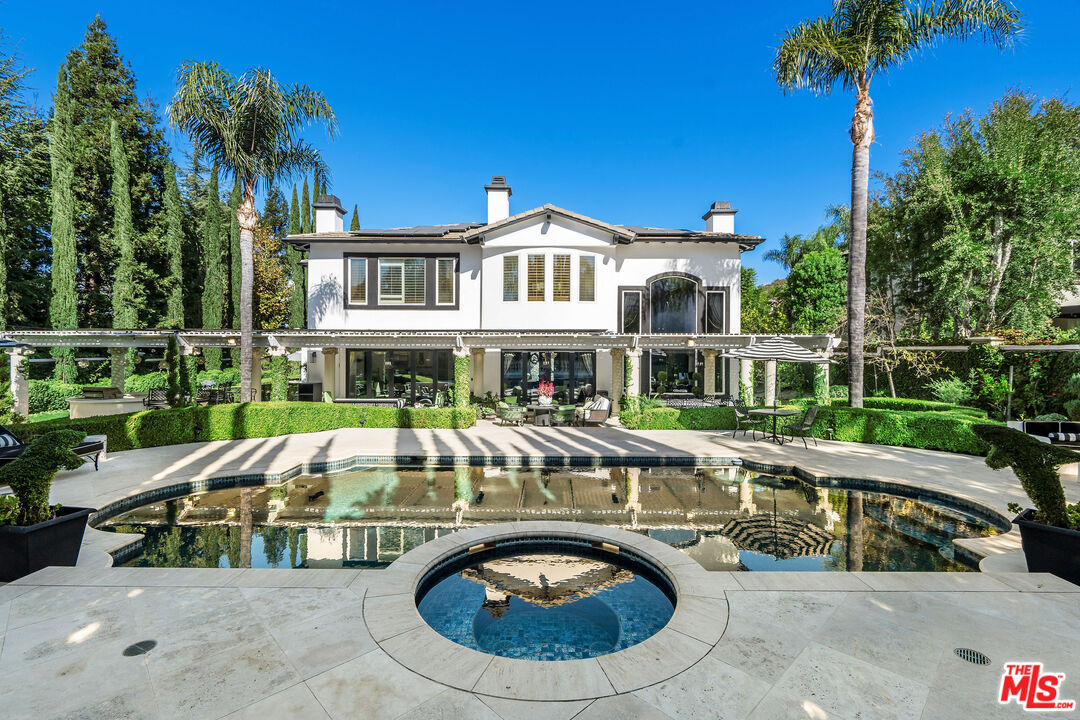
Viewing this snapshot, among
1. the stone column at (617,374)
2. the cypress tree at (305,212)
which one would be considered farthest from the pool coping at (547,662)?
the cypress tree at (305,212)

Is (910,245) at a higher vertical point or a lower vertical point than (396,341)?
higher

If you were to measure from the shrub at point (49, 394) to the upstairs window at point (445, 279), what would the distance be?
15.2m

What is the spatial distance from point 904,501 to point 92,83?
4193cm

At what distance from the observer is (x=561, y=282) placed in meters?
18.2

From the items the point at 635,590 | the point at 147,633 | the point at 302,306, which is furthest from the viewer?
the point at 302,306

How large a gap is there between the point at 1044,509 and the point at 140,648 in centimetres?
907

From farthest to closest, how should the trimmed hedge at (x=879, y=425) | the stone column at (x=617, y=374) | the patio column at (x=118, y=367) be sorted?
the patio column at (x=118, y=367) → the stone column at (x=617, y=374) → the trimmed hedge at (x=879, y=425)

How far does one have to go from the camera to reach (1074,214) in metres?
17.6

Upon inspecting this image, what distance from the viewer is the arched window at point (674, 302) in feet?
63.6

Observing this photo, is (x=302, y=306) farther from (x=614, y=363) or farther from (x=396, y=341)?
(x=614, y=363)

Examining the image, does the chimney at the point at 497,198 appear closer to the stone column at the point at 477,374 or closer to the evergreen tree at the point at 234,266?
the stone column at the point at 477,374

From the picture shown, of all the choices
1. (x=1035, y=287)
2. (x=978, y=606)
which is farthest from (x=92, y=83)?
(x=1035, y=287)

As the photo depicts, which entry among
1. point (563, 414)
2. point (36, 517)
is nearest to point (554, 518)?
point (36, 517)

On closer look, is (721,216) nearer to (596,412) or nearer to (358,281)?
(596,412)
